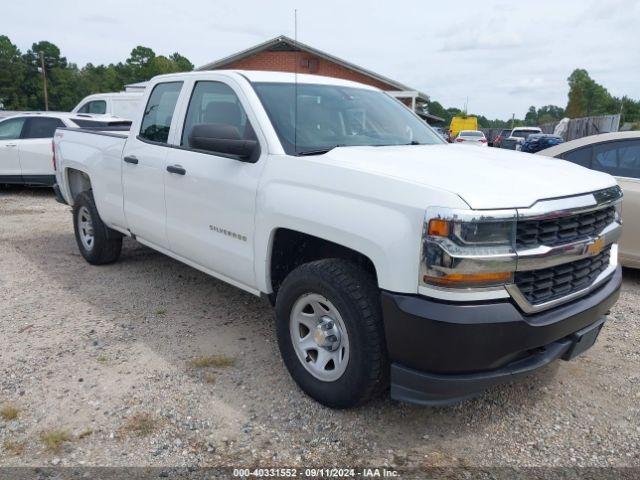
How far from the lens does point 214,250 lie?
392cm

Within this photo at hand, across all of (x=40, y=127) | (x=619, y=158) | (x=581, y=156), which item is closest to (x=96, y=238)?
(x=581, y=156)

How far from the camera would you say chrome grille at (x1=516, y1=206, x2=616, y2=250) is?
2.58 m

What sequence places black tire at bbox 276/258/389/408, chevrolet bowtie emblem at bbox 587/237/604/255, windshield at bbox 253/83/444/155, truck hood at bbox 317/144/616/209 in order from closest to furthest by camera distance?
1. truck hood at bbox 317/144/616/209
2. black tire at bbox 276/258/389/408
3. chevrolet bowtie emblem at bbox 587/237/604/255
4. windshield at bbox 253/83/444/155

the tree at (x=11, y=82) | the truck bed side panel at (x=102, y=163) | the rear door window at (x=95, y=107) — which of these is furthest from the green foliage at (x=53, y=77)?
the truck bed side panel at (x=102, y=163)

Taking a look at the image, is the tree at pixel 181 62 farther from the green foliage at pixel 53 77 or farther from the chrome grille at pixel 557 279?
the chrome grille at pixel 557 279

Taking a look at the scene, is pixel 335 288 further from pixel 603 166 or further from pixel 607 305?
pixel 603 166

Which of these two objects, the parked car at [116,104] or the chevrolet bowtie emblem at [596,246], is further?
the parked car at [116,104]

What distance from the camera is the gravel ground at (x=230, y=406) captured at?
2.83m

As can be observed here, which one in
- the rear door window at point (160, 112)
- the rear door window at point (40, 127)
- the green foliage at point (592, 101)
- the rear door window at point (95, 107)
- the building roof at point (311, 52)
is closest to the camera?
the rear door window at point (160, 112)

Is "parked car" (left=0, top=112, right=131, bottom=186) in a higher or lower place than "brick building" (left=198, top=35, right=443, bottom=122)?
lower

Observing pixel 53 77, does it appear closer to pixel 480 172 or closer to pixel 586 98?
pixel 586 98

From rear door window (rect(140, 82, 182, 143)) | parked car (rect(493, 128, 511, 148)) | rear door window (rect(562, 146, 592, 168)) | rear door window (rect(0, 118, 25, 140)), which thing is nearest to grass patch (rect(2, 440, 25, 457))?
rear door window (rect(140, 82, 182, 143))

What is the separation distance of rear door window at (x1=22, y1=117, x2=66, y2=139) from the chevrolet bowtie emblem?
10.8m

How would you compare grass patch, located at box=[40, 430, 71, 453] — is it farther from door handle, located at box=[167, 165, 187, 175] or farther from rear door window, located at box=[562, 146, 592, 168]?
rear door window, located at box=[562, 146, 592, 168]
